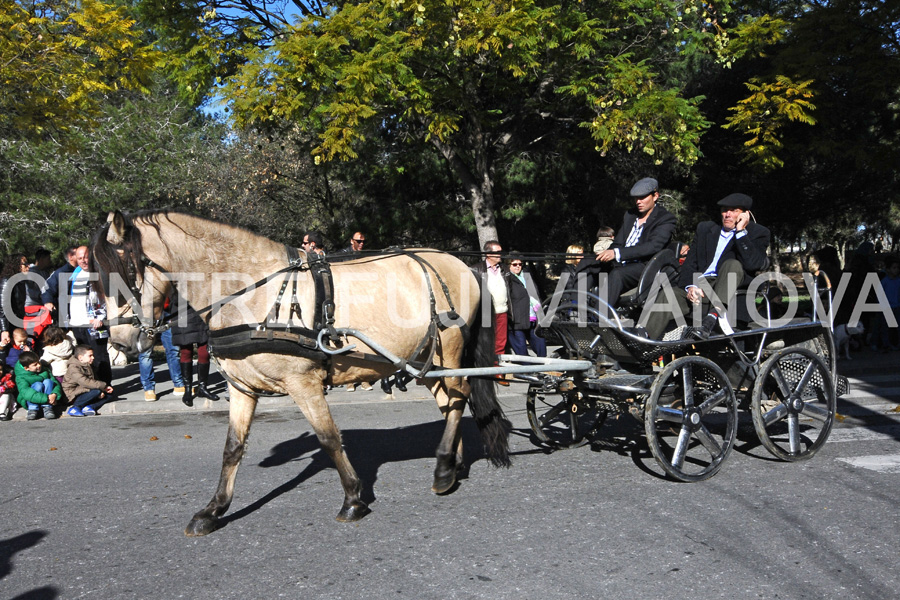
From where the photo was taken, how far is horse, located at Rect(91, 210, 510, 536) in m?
4.65

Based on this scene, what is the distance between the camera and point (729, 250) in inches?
254

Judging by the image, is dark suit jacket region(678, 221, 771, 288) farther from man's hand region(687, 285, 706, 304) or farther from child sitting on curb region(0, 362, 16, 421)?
child sitting on curb region(0, 362, 16, 421)

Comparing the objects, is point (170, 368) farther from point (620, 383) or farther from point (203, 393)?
point (620, 383)

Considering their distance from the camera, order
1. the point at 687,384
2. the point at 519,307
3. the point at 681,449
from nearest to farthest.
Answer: the point at 681,449 → the point at 687,384 → the point at 519,307

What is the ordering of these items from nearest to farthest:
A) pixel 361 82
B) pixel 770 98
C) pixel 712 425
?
1. pixel 712 425
2. pixel 361 82
3. pixel 770 98

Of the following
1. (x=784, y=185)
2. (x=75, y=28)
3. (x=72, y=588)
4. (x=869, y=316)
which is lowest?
(x=72, y=588)

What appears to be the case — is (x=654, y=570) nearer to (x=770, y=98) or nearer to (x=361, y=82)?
(x=361, y=82)

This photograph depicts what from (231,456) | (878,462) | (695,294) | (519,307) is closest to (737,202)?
(695,294)

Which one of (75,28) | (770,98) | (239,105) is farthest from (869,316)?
(75,28)

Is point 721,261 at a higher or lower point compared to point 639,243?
lower

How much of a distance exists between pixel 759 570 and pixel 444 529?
181 centimetres

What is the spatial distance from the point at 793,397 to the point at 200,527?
458 centimetres

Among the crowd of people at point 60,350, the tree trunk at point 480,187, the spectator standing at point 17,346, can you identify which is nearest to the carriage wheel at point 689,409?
the crowd of people at point 60,350

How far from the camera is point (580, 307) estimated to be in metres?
6.08
